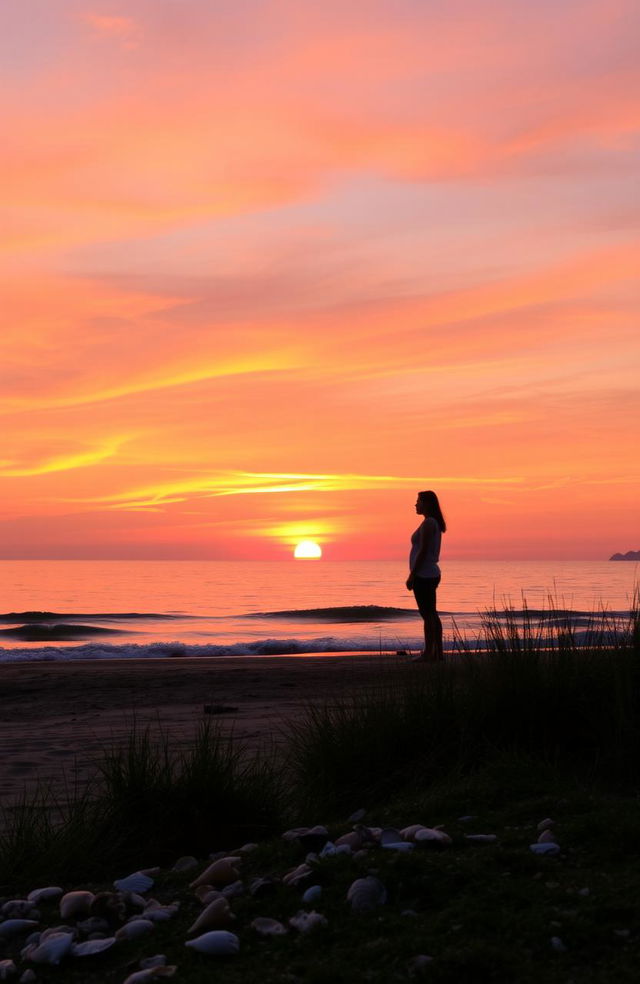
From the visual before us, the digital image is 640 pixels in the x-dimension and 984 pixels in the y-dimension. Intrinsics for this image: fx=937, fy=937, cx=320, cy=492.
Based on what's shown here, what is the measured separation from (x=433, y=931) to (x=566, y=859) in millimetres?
794

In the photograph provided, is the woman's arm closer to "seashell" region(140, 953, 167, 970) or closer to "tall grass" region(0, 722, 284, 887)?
"tall grass" region(0, 722, 284, 887)

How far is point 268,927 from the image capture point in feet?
10.4

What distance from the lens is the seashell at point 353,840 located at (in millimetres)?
3869

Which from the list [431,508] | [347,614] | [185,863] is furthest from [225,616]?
[185,863]

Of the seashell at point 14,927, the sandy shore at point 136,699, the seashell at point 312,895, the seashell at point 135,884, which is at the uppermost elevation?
the sandy shore at point 136,699

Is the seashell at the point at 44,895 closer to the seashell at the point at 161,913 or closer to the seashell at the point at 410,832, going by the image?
the seashell at the point at 161,913

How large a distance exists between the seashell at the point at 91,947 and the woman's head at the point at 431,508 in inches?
388

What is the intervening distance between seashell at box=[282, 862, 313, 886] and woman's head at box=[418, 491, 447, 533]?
929cm

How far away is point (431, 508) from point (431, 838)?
9.07m

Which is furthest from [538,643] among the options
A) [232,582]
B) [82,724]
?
[232,582]

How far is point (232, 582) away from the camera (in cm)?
5588

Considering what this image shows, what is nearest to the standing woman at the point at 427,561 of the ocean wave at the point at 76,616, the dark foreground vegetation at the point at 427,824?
the dark foreground vegetation at the point at 427,824

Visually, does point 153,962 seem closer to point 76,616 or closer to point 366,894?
point 366,894

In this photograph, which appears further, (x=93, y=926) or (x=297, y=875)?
Answer: (x=297, y=875)
